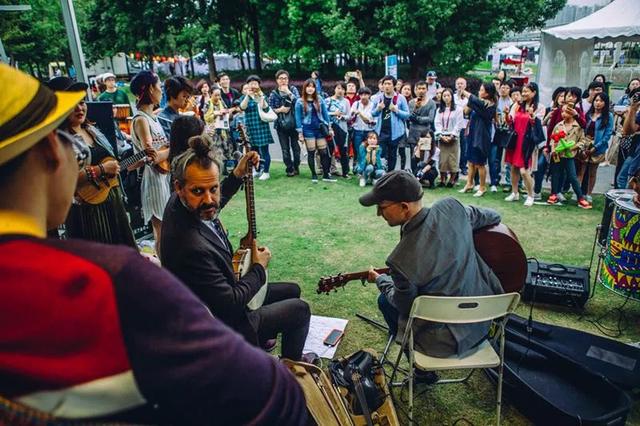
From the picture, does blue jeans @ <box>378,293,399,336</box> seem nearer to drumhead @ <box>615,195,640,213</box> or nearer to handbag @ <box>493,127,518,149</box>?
drumhead @ <box>615,195,640,213</box>

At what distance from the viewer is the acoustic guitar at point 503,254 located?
3143 millimetres

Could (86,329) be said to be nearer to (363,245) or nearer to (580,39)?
(363,245)

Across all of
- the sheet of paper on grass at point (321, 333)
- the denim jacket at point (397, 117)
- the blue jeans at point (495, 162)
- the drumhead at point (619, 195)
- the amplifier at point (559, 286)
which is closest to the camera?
the sheet of paper on grass at point (321, 333)

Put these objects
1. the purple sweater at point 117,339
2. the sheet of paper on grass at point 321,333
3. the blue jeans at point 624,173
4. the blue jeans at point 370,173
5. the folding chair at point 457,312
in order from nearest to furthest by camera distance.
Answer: the purple sweater at point 117,339 → the folding chair at point 457,312 → the sheet of paper on grass at point 321,333 → the blue jeans at point 624,173 → the blue jeans at point 370,173

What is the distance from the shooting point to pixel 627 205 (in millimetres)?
3467

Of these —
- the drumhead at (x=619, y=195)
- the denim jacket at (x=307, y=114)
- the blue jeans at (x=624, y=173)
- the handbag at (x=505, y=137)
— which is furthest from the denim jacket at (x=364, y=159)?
the drumhead at (x=619, y=195)

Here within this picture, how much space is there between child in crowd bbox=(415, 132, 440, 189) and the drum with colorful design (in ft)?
15.0

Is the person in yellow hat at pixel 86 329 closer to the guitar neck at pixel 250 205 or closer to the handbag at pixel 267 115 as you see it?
the guitar neck at pixel 250 205

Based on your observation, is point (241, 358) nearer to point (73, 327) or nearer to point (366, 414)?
point (73, 327)

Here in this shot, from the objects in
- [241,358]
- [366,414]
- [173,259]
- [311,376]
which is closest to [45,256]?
[241,358]

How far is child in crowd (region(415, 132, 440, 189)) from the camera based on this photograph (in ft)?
26.7

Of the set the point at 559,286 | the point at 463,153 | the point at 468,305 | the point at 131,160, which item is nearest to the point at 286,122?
the point at 463,153

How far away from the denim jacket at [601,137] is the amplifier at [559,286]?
3555 millimetres

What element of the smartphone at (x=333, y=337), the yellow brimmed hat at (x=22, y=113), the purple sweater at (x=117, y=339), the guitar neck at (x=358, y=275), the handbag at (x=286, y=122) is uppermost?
the yellow brimmed hat at (x=22, y=113)
